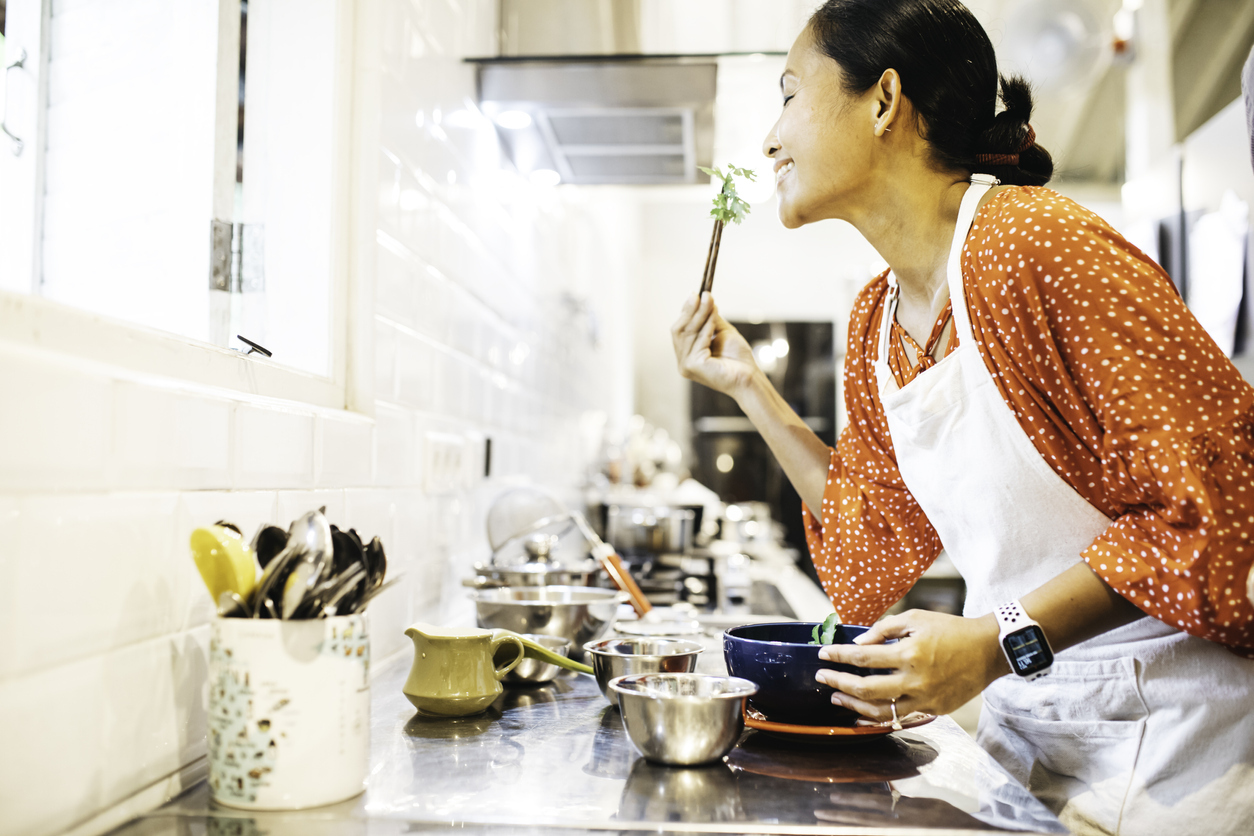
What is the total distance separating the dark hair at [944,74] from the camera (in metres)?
1.15

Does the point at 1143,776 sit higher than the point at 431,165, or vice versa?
the point at 431,165

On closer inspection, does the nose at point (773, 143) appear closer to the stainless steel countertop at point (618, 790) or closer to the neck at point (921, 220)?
the neck at point (921, 220)

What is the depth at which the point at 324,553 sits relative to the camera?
68cm

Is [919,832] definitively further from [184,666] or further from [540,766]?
[184,666]

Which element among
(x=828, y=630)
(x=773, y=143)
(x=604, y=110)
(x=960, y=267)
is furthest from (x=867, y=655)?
(x=604, y=110)

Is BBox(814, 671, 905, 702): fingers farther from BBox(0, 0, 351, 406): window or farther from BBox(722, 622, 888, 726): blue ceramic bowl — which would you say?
BBox(0, 0, 351, 406): window

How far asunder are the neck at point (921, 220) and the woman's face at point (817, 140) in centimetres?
5

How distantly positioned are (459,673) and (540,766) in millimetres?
183

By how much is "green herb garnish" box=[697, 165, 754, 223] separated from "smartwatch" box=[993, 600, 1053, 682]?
0.68 meters

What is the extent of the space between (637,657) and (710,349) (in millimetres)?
666

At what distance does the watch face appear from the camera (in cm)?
83

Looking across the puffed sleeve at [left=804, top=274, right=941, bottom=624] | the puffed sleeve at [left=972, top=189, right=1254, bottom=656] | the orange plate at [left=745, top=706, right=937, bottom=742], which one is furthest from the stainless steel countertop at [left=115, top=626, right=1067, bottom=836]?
the puffed sleeve at [left=804, top=274, right=941, bottom=624]

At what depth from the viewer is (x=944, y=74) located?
1.15 metres

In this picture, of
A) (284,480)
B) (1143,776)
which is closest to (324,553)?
(284,480)
